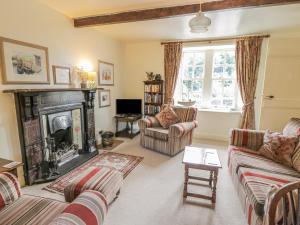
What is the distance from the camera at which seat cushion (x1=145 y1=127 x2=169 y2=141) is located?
3393 mm

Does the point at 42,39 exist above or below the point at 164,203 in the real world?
above

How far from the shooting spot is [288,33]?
3.72m

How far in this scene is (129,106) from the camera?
4.64 metres

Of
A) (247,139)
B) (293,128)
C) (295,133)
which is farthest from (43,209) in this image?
(293,128)

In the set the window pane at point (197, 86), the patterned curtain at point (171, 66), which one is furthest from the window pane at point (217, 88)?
the patterned curtain at point (171, 66)

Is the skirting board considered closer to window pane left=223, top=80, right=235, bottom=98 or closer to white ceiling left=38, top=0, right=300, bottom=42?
window pane left=223, top=80, right=235, bottom=98

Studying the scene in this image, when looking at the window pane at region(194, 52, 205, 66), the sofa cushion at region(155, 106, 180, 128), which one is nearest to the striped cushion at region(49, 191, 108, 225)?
the sofa cushion at region(155, 106, 180, 128)

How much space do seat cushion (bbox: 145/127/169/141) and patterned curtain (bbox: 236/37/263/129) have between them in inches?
78.2

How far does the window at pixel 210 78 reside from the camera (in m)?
4.41

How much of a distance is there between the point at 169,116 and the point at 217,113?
1.38m

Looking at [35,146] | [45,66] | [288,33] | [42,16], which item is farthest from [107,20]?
[288,33]

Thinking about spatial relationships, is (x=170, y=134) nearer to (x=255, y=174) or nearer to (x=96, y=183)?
(x=255, y=174)

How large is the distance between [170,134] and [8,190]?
97.2 inches

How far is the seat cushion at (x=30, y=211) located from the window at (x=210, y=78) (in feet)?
13.1
